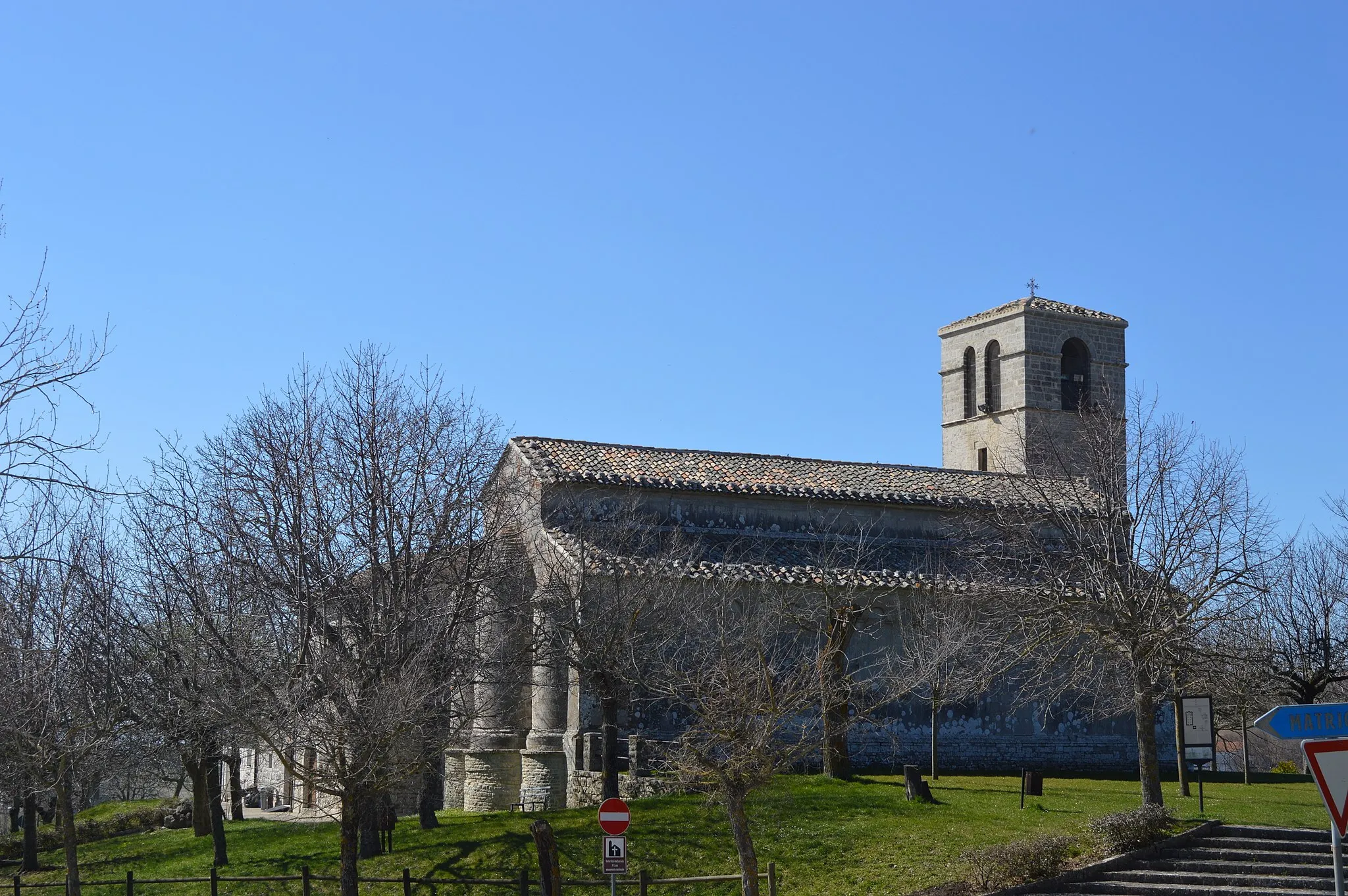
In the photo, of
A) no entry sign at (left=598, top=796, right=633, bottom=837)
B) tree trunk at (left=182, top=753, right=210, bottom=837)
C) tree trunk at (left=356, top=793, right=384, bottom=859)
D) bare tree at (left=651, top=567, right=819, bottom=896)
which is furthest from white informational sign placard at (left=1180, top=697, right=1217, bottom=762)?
tree trunk at (left=182, top=753, right=210, bottom=837)

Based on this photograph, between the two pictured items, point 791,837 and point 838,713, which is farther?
point 838,713

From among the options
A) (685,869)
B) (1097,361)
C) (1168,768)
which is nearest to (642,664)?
(685,869)

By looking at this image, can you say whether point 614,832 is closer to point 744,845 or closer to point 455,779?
point 744,845

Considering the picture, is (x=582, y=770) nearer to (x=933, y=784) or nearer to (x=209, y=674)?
(x=933, y=784)

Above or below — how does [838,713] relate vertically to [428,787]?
above

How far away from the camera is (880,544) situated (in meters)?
36.3

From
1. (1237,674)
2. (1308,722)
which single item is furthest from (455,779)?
(1308,722)

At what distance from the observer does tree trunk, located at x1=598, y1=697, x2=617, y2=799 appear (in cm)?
A: 2652

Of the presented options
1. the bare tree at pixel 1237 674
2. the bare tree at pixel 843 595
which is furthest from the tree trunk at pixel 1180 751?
the bare tree at pixel 843 595

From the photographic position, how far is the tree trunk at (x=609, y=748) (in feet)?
87.0

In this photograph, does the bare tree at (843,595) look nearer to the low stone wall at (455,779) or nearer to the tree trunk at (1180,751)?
the tree trunk at (1180,751)

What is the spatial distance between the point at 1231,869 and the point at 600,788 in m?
12.9

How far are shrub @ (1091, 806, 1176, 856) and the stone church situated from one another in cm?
805

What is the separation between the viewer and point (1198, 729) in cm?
2223
